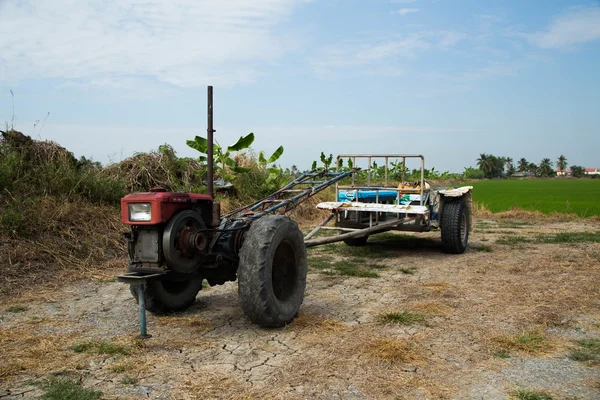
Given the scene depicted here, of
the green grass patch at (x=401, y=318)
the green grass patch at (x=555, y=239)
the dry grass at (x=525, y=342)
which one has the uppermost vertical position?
the green grass patch at (x=555, y=239)

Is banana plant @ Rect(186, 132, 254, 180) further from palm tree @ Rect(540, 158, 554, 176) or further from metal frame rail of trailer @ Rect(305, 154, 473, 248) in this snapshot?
palm tree @ Rect(540, 158, 554, 176)

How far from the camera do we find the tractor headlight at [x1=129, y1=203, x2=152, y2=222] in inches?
165

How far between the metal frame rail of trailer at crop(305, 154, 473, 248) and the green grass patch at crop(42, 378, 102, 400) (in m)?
4.74

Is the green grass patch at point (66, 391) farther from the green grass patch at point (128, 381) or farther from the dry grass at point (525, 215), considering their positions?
the dry grass at point (525, 215)

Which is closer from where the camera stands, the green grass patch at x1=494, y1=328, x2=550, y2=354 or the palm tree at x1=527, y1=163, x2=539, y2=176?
the green grass patch at x1=494, y1=328, x2=550, y2=354

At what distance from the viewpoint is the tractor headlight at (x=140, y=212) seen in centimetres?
419

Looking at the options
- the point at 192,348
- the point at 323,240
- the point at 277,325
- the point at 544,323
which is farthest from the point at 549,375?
the point at 323,240

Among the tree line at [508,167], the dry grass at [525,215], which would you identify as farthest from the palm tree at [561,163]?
the dry grass at [525,215]

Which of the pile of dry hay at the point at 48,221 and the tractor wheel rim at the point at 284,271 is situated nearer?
the tractor wheel rim at the point at 284,271

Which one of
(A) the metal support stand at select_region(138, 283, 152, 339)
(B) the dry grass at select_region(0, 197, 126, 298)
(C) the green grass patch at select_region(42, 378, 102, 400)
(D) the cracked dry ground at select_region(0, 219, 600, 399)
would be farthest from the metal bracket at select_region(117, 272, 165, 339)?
(B) the dry grass at select_region(0, 197, 126, 298)

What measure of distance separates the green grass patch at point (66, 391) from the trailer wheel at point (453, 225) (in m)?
6.78

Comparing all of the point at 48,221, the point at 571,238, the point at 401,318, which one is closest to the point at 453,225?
the point at 571,238

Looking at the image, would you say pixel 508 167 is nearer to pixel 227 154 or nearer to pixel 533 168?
pixel 533 168

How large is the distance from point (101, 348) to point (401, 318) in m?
2.68
